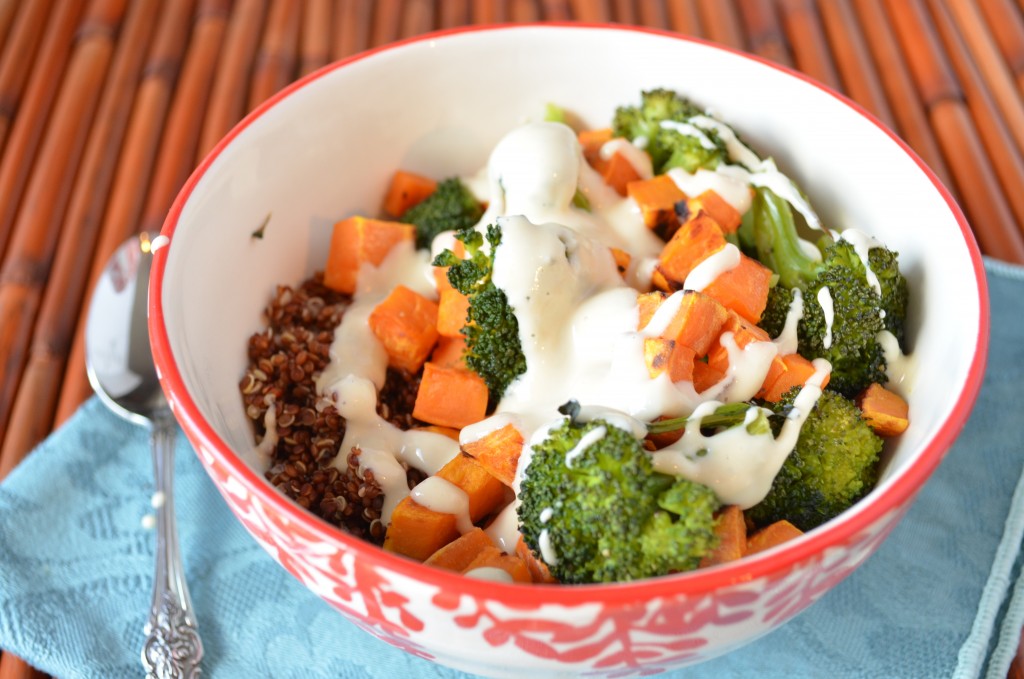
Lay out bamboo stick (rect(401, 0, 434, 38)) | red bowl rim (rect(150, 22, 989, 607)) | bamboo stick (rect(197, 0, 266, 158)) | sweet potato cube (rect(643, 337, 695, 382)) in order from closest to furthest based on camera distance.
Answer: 1. red bowl rim (rect(150, 22, 989, 607))
2. sweet potato cube (rect(643, 337, 695, 382))
3. bamboo stick (rect(197, 0, 266, 158))
4. bamboo stick (rect(401, 0, 434, 38))

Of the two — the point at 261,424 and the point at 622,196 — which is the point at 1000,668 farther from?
the point at 261,424

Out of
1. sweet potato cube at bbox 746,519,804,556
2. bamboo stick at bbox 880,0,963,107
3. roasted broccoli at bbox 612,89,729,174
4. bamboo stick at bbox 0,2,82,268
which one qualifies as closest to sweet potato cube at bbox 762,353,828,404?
sweet potato cube at bbox 746,519,804,556

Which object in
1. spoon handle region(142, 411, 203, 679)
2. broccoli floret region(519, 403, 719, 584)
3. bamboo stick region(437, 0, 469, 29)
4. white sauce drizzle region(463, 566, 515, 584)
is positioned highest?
bamboo stick region(437, 0, 469, 29)

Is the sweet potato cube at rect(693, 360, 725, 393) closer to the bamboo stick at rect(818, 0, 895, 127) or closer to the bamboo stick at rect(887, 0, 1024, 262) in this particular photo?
the bamboo stick at rect(887, 0, 1024, 262)

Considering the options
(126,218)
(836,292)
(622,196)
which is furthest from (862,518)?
(126,218)

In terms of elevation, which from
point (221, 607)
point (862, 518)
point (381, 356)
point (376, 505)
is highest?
point (862, 518)

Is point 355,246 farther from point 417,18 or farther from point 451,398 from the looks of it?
point 417,18

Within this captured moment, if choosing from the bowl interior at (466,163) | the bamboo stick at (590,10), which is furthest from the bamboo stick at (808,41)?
the bowl interior at (466,163)
